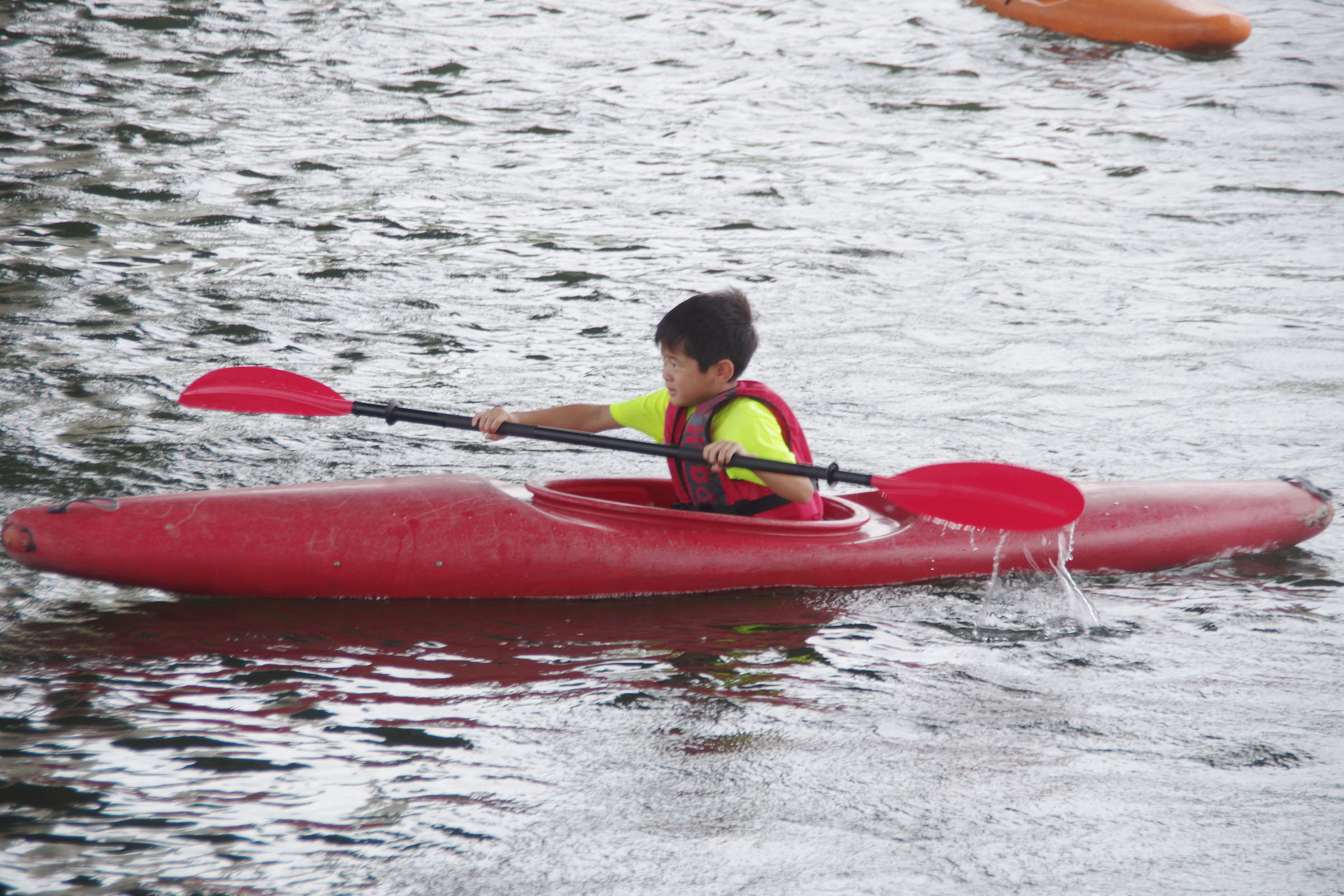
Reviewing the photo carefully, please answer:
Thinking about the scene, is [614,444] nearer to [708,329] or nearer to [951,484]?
[708,329]

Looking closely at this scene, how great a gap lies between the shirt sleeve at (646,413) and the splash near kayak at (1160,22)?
873 centimetres

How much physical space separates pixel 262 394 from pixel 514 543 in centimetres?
89

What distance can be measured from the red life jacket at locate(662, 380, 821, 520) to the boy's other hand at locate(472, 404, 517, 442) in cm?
41

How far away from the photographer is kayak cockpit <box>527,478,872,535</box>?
3119 millimetres

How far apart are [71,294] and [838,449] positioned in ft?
10.9

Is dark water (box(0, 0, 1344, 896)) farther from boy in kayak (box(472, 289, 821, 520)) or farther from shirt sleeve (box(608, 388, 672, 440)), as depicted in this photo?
shirt sleeve (box(608, 388, 672, 440))

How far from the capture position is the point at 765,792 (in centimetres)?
223

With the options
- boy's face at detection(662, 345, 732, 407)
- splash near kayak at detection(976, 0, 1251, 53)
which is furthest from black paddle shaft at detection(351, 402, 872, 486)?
splash near kayak at detection(976, 0, 1251, 53)

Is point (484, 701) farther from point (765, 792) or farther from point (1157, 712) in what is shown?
point (1157, 712)

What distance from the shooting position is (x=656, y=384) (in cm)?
502

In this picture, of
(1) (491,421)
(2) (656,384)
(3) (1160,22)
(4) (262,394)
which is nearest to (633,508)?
(1) (491,421)

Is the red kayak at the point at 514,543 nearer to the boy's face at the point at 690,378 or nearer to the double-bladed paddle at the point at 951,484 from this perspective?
the double-bladed paddle at the point at 951,484

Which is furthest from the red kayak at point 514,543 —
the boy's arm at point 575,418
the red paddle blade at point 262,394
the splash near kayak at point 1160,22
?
the splash near kayak at point 1160,22

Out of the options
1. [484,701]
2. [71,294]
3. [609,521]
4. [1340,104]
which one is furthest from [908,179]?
[484,701]
